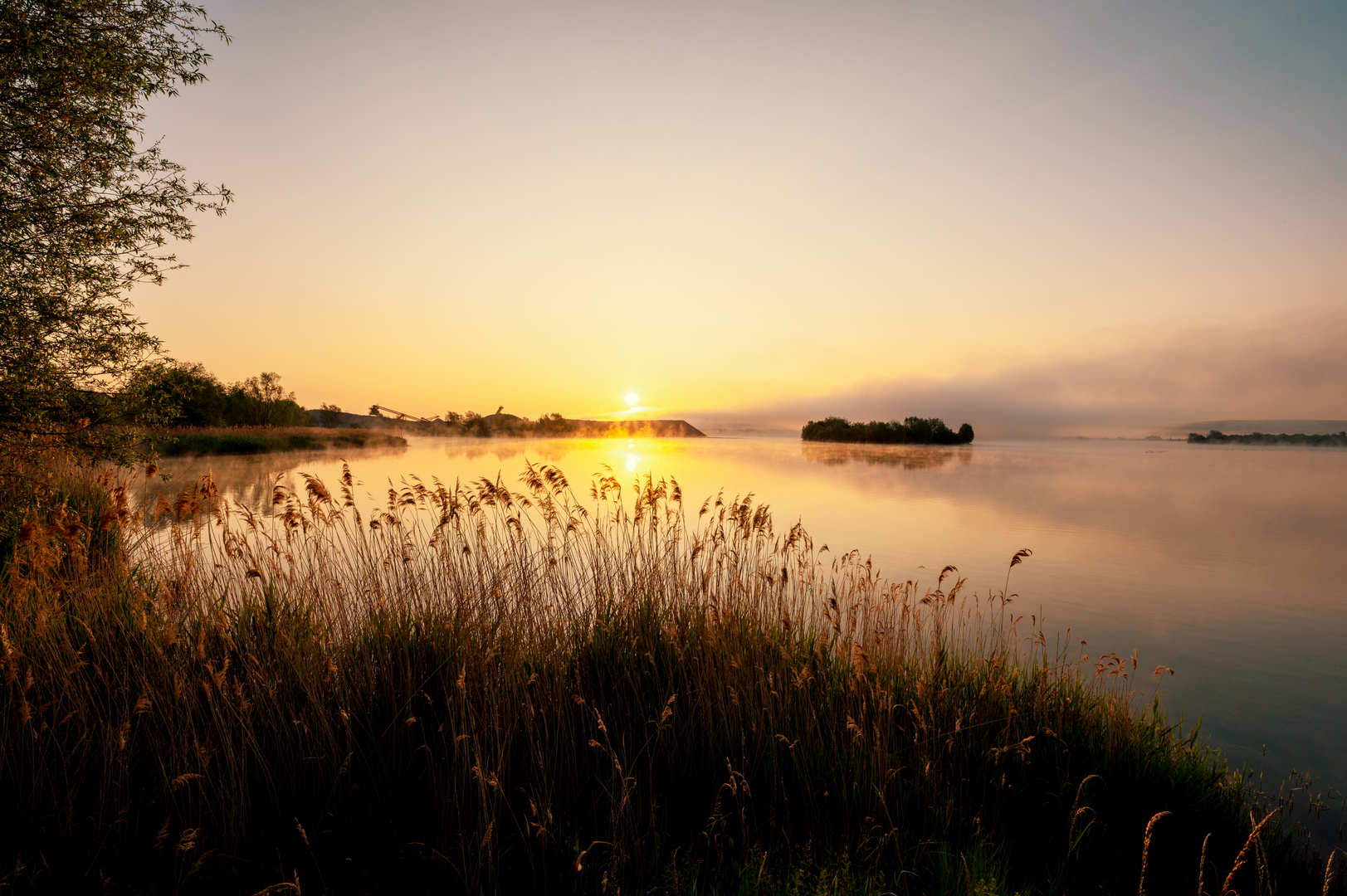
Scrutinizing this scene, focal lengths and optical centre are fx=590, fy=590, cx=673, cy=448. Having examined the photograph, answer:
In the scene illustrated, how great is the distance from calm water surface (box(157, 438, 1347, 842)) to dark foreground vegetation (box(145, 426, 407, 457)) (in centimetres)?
794

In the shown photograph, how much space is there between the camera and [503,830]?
327 centimetres

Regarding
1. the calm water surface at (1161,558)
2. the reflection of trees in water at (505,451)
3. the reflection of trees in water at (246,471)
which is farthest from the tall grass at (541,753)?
the reflection of trees in water at (505,451)

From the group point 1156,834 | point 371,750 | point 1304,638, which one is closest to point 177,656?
point 371,750

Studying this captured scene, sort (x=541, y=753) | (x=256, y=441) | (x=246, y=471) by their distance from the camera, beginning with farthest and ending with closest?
(x=256, y=441) → (x=246, y=471) → (x=541, y=753)

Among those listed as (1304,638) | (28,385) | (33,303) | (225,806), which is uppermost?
(33,303)

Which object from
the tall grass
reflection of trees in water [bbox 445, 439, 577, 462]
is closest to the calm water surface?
the tall grass

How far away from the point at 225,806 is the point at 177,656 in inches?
45.9

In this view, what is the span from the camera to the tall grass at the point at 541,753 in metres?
3.01

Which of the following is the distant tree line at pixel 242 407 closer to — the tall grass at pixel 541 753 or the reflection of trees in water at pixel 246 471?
the reflection of trees in water at pixel 246 471

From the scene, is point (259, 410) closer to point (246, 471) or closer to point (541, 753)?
point (246, 471)

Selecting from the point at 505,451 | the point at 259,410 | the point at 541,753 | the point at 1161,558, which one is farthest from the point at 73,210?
the point at 259,410

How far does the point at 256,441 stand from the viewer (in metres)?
40.6

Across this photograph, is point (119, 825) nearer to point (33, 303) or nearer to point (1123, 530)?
point (33, 303)

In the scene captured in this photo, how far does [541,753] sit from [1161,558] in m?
14.5
